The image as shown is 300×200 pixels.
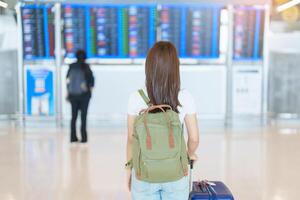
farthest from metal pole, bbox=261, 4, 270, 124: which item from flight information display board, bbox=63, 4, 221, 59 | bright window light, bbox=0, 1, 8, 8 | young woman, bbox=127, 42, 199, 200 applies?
young woman, bbox=127, 42, 199, 200

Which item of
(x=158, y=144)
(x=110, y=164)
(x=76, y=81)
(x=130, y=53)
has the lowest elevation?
(x=110, y=164)

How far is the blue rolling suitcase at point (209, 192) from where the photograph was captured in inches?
100

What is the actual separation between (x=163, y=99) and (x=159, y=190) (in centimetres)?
47

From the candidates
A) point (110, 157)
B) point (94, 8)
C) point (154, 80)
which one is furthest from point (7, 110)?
point (154, 80)

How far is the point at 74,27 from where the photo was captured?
27.5 ft

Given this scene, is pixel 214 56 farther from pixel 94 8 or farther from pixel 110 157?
pixel 110 157

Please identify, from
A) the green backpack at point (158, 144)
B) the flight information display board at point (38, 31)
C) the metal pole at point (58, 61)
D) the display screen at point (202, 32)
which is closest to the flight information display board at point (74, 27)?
the metal pole at point (58, 61)

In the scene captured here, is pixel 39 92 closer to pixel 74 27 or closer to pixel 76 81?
pixel 74 27

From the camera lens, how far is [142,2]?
8289 millimetres

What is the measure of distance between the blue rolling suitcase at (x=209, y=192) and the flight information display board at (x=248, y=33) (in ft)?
19.6

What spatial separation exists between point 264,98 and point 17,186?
5.46 metres

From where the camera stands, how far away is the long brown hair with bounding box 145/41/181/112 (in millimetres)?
2143

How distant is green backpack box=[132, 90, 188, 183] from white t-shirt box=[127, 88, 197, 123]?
0.10 meters

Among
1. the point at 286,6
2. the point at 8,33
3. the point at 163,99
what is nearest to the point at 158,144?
the point at 163,99
